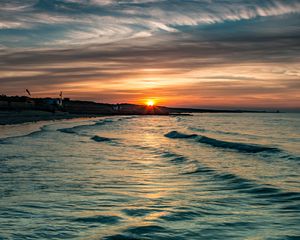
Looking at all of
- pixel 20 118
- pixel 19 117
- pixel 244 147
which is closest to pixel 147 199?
pixel 244 147

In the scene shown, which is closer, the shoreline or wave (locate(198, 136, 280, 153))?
wave (locate(198, 136, 280, 153))

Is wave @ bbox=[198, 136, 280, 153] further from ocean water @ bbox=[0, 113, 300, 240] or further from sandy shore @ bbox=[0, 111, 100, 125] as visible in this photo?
sandy shore @ bbox=[0, 111, 100, 125]

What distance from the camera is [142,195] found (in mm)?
10625

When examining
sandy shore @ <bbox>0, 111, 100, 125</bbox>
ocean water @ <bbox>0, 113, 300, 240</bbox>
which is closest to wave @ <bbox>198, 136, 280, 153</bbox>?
ocean water @ <bbox>0, 113, 300, 240</bbox>

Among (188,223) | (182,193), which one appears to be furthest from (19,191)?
(188,223)

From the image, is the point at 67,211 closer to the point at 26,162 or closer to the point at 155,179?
the point at 155,179

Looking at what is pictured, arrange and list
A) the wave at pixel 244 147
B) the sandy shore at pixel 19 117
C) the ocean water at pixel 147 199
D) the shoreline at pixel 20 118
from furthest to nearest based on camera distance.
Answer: the sandy shore at pixel 19 117, the shoreline at pixel 20 118, the wave at pixel 244 147, the ocean water at pixel 147 199

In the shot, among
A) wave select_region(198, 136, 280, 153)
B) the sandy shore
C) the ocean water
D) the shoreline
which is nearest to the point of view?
the ocean water

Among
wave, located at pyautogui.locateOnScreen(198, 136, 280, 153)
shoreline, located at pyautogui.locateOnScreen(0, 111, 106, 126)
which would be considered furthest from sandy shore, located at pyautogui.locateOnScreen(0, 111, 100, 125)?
wave, located at pyautogui.locateOnScreen(198, 136, 280, 153)

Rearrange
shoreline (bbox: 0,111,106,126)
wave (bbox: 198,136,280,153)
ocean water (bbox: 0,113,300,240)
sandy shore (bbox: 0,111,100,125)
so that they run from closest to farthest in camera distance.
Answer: ocean water (bbox: 0,113,300,240), wave (bbox: 198,136,280,153), shoreline (bbox: 0,111,106,126), sandy shore (bbox: 0,111,100,125)

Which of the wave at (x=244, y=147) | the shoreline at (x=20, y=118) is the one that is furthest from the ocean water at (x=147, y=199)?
the shoreline at (x=20, y=118)

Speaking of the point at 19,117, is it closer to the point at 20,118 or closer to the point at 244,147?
the point at 20,118

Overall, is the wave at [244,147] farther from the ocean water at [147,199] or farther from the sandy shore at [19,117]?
the sandy shore at [19,117]

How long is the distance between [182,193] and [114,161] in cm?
758
